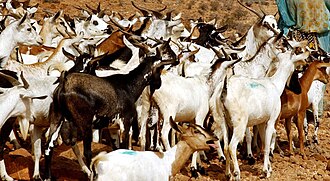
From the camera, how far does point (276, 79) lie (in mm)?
9492

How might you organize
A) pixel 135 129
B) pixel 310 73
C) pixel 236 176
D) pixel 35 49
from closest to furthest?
pixel 236 176 < pixel 135 129 < pixel 310 73 < pixel 35 49

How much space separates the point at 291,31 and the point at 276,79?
13.0 feet

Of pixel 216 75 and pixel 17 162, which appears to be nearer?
pixel 17 162

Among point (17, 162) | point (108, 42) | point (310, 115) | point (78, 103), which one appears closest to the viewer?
point (78, 103)

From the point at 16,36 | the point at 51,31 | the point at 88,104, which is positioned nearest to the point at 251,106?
the point at 88,104

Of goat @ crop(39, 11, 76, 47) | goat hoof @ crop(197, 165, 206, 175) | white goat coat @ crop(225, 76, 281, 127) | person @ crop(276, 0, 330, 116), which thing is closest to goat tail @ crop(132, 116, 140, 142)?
goat hoof @ crop(197, 165, 206, 175)

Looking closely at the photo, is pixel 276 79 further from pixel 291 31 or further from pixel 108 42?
pixel 291 31

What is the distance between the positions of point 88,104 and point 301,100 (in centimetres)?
434

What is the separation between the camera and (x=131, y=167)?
242 inches

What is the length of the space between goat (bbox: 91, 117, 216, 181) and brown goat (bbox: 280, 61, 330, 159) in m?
3.41

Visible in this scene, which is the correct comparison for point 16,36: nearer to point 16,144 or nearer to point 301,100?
point 16,144

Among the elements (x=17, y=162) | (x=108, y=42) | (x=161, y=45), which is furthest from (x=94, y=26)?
(x=17, y=162)

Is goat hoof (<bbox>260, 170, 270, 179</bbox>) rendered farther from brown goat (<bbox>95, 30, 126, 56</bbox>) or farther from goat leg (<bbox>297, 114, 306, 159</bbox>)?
brown goat (<bbox>95, 30, 126, 56</bbox>)

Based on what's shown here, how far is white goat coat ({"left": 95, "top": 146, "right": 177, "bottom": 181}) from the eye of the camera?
238 inches
